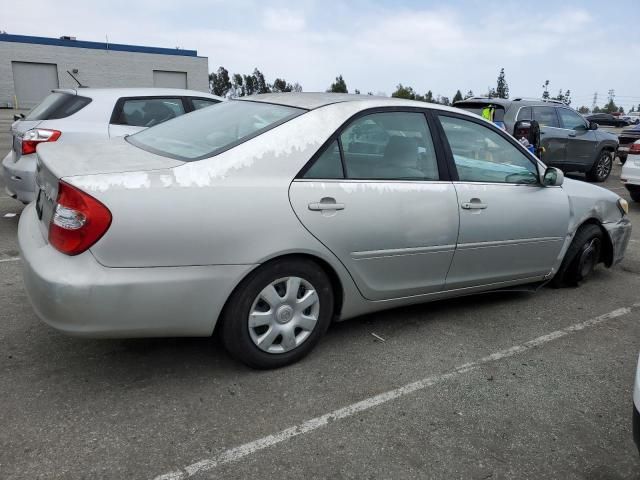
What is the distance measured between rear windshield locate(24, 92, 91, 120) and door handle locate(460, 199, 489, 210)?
4.45 m

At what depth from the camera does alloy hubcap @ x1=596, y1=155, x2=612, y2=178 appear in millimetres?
12498

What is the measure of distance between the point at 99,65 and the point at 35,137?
137 feet

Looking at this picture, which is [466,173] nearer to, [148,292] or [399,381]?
[399,381]

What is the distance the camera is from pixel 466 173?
3.75 meters

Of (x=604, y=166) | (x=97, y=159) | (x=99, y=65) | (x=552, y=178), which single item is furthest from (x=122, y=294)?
(x=99, y=65)

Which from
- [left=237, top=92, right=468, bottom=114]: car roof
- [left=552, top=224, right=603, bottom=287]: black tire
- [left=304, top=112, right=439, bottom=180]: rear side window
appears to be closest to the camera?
[left=304, top=112, right=439, bottom=180]: rear side window

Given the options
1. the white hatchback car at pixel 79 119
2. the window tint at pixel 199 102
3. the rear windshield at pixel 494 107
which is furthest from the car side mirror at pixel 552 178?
the rear windshield at pixel 494 107

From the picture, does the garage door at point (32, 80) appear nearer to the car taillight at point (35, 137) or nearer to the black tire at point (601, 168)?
the black tire at point (601, 168)

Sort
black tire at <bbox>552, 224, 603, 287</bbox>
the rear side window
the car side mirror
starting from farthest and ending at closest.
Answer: black tire at <bbox>552, 224, 603, 287</bbox>
the car side mirror
the rear side window

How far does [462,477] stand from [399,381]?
2.63 ft

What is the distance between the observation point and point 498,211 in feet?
12.6

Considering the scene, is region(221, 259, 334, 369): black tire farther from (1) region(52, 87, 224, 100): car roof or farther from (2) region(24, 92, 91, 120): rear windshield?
(1) region(52, 87, 224, 100): car roof

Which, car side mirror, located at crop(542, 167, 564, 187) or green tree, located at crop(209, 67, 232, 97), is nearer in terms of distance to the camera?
car side mirror, located at crop(542, 167, 564, 187)

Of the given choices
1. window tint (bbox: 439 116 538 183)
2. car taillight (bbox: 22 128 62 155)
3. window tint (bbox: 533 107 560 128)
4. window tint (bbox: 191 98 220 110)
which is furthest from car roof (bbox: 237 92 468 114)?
window tint (bbox: 533 107 560 128)
